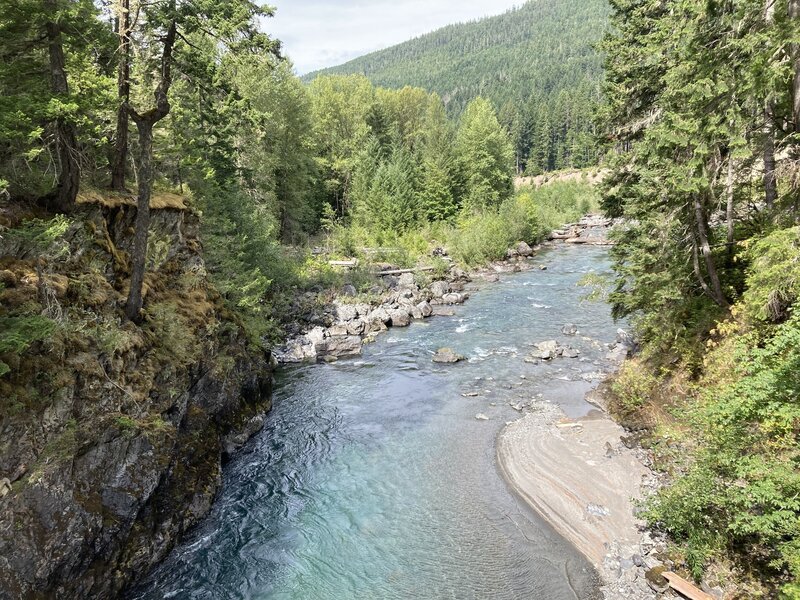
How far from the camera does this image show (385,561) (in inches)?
470

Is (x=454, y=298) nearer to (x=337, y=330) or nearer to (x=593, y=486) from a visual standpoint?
(x=337, y=330)

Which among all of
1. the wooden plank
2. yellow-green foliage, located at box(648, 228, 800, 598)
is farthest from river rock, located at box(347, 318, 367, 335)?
the wooden plank

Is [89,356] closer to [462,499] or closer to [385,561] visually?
[385,561]

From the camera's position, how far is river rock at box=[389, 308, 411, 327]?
31594 mm

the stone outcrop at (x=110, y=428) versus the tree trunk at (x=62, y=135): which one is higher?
the tree trunk at (x=62, y=135)

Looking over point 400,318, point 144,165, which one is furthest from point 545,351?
point 144,165

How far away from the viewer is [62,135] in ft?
40.2

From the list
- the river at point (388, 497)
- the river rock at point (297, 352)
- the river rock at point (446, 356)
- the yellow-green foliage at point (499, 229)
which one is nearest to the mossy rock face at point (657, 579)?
the river at point (388, 497)

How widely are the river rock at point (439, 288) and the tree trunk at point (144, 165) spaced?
85.0ft

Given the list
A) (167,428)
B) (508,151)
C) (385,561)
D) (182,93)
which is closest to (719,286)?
(385,561)

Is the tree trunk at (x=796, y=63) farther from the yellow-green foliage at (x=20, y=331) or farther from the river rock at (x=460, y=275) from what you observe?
the river rock at (x=460, y=275)

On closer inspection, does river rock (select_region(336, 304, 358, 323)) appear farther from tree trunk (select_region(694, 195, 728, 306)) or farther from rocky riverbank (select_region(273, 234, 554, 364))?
tree trunk (select_region(694, 195, 728, 306))

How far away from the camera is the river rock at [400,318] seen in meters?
31.6

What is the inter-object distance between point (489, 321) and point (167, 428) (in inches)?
853
